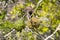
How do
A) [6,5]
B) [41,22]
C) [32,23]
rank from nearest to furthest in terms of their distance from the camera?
[32,23]
[41,22]
[6,5]

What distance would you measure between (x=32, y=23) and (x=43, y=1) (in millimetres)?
303

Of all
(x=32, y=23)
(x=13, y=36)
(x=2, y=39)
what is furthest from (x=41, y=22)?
(x=2, y=39)

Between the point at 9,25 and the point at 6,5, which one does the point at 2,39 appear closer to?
the point at 9,25

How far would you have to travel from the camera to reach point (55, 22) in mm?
1791

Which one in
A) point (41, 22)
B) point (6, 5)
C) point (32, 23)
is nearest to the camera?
point (32, 23)

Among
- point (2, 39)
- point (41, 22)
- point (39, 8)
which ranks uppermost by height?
point (39, 8)

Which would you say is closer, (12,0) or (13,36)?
(13,36)

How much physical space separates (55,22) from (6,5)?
536 mm

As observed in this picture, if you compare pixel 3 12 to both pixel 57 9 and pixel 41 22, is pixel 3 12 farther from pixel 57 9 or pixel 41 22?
pixel 57 9

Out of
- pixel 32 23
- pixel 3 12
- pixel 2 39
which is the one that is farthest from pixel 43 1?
pixel 2 39

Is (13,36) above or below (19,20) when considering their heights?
below

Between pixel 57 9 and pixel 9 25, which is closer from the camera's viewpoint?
pixel 9 25

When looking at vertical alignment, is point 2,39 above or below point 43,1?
below

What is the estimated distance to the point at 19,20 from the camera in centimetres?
168
